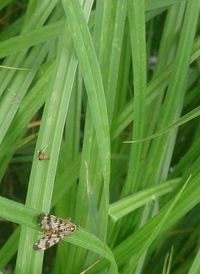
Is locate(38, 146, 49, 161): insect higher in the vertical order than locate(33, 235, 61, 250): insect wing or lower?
higher

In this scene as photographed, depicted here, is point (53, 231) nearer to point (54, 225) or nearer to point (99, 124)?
point (54, 225)

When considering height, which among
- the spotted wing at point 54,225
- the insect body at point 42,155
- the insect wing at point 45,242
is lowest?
the insect wing at point 45,242

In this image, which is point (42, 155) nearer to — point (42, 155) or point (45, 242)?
point (42, 155)

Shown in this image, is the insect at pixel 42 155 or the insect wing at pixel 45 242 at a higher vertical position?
the insect at pixel 42 155

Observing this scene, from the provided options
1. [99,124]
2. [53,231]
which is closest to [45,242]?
[53,231]

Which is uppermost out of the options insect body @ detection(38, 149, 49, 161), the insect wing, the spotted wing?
insect body @ detection(38, 149, 49, 161)

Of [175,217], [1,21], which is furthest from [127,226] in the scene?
[1,21]

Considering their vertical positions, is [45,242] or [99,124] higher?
[99,124]
